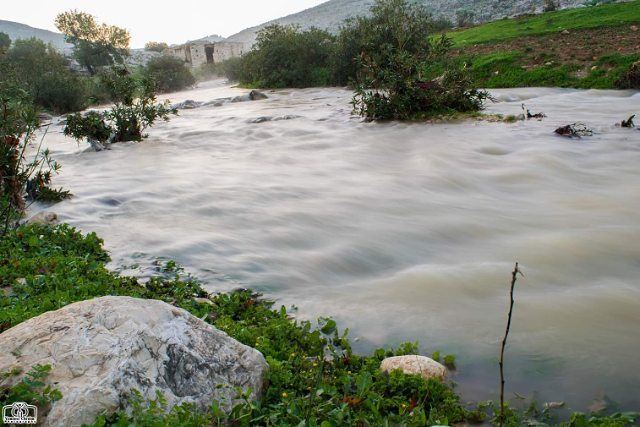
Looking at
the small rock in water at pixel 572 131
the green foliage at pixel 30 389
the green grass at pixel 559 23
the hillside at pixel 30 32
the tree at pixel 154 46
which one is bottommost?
the small rock in water at pixel 572 131

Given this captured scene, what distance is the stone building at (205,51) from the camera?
68750 mm

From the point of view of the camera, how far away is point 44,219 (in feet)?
21.2

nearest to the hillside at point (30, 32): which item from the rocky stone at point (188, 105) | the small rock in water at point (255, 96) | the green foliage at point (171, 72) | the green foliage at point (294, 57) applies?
the green foliage at point (171, 72)

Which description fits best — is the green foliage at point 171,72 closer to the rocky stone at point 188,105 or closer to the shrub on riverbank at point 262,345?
the rocky stone at point 188,105

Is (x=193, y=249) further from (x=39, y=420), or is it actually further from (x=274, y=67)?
(x=274, y=67)

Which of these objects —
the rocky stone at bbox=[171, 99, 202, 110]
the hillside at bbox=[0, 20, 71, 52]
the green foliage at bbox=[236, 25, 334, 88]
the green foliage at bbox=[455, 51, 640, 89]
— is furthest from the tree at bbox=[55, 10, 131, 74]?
the hillside at bbox=[0, 20, 71, 52]

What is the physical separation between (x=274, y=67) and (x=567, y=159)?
953 inches

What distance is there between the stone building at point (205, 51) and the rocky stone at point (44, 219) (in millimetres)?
65730

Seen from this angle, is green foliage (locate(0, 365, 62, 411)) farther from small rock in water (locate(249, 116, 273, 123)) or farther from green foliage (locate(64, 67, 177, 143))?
small rock in water (locate(249, 116, 273, 123))

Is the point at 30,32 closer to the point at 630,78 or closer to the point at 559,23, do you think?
the point at 559,23

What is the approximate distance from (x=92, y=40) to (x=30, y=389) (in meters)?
60.0

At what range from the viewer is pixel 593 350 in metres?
3.55

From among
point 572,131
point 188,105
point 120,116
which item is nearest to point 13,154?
point 120,116

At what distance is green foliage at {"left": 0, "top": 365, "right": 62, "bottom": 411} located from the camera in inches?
90.8
